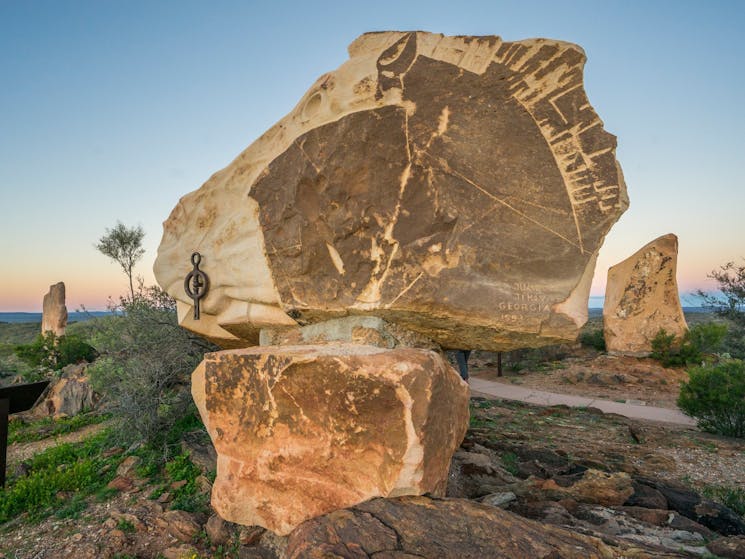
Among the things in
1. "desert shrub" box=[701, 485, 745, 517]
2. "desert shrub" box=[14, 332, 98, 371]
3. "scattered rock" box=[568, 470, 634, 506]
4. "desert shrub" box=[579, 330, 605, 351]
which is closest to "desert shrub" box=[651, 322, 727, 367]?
"desert shrub" box=[579, 330, 605, 351]

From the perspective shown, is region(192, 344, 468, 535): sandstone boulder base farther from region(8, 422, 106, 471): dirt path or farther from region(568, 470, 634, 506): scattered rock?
region(8, 422, 106, 471): dirt path

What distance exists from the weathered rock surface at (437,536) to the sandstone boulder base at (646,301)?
11.6 meters

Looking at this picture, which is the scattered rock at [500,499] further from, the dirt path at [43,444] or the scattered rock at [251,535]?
the dirt path at [43,444]

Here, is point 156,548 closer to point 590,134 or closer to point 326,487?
point 326,487

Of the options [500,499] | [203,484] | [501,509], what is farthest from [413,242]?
[203,484]

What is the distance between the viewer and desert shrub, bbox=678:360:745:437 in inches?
222

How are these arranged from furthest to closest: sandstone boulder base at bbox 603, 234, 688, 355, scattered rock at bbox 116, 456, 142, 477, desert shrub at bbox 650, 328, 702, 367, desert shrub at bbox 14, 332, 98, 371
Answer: sandstone boulder base at bbox 603, 234, 688, 355 → desert shrub at bbox 14, 332, 98, 371 → desert shrub at bbox 650, 328, 702, 367 → scattered rock at bbox 116, 456, 142, 477

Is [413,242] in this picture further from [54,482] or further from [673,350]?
[673,350]

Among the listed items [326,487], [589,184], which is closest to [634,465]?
[589,184]

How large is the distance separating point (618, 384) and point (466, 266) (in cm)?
907

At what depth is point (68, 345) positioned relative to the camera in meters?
11.7

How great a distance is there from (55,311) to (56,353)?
6225 mm

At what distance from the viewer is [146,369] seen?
518cm

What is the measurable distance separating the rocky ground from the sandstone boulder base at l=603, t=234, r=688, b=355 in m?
6.46
